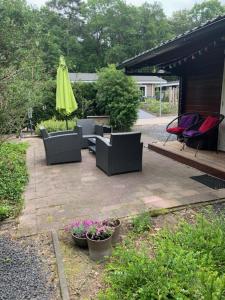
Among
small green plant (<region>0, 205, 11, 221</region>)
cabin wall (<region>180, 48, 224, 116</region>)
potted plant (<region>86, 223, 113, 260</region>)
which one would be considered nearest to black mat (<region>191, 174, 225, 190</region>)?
cabin wall (<region>180, 48, 224, 116</region>)

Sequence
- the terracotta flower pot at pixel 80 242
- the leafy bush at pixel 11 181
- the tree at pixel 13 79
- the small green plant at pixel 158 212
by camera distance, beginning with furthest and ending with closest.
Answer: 1. the tree at pixel 13 79
2. the leafy bush at pixel 11 181
3. the small green plant at pixel 158 212
4. the terracotta flower pot at pixel 80 242

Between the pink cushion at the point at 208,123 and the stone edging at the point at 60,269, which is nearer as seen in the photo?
the stone edging at the point at 60,269

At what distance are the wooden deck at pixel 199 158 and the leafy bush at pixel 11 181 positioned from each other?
3.20m

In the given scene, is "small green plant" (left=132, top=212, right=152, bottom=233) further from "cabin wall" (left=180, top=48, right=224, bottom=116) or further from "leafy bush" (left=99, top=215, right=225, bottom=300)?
"cabin wall" (left=180, top=48, right=224, bottom=116)

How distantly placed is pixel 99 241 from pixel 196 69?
18.5 feet

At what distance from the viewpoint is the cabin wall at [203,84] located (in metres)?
5.94

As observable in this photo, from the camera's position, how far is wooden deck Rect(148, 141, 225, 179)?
4.76 meters

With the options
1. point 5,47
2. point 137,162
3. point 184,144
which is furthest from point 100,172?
point 5,47

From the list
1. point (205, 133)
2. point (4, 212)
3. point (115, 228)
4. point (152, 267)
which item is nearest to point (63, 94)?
point (205, 133)

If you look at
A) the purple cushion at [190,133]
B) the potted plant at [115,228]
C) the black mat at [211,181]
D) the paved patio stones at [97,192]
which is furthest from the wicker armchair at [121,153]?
the potted plant at [115,228]

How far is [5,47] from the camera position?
16.7 ft

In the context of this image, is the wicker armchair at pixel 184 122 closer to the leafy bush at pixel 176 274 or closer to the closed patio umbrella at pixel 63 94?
the closed patio umbrella at pixel 63 94

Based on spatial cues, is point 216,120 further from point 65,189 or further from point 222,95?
point 65,189

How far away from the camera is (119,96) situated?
1065 centimetres
